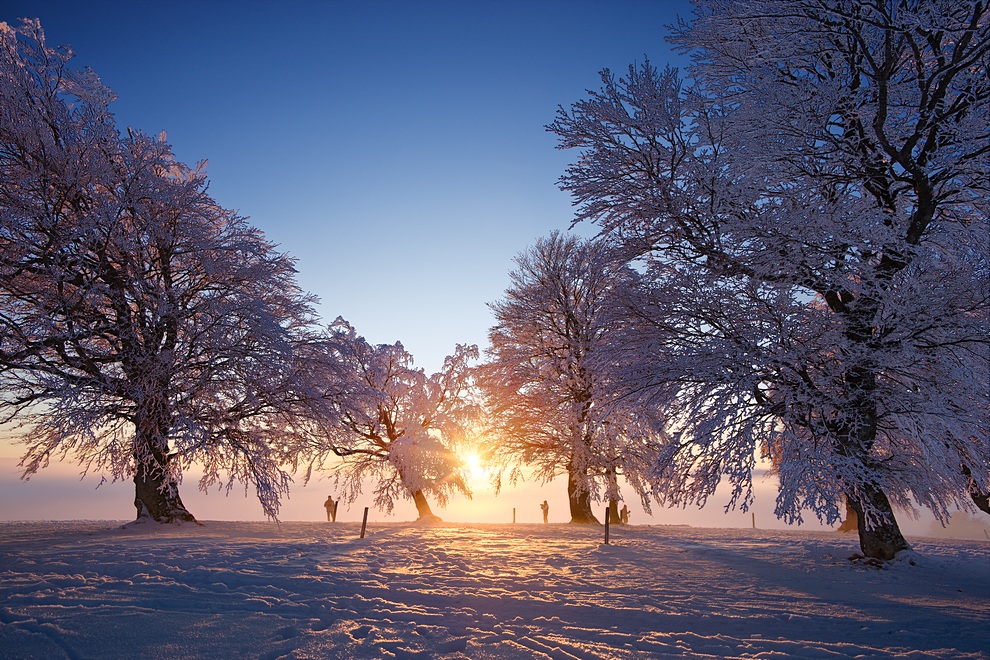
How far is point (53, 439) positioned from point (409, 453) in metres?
12.5

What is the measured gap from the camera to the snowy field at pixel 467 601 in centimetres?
534

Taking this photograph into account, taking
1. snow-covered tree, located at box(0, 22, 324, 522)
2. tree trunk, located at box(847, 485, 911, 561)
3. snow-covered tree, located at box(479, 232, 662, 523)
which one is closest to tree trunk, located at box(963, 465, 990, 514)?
tree trunk, located at box(847, 485, 911, 561)

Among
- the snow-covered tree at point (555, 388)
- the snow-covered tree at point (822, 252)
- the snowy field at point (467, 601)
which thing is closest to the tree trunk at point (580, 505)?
the snow-covered tree at point (555, 388)

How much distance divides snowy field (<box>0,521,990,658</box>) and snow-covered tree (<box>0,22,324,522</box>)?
2712 mm

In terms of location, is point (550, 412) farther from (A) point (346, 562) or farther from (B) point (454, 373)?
(A) point (346, 562)

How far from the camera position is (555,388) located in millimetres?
20984

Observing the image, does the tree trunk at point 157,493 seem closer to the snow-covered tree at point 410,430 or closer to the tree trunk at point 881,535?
the snow-covered tree at point 410,430

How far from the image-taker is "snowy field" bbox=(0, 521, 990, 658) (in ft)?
17.5

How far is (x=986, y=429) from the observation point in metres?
8.80

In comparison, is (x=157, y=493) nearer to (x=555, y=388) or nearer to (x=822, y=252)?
(x=555, y=388)

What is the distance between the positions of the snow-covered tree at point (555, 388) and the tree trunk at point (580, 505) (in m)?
0.04

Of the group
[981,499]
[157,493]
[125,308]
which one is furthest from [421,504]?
[981,499]

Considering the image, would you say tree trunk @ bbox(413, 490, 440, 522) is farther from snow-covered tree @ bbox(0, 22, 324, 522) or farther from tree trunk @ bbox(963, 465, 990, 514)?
tree trunk @ bbox(963, 465, 990, 514)

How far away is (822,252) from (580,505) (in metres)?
14.9
